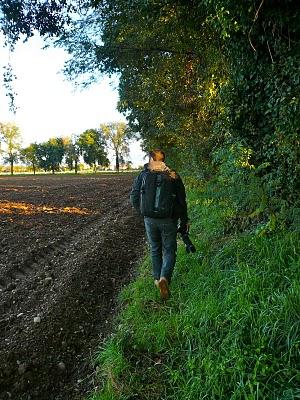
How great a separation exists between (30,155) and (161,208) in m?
94.6

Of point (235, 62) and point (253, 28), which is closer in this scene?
point (253, 28)

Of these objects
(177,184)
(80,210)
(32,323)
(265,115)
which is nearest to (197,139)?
(80,210)

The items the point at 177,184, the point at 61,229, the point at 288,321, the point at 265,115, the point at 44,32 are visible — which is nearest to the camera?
the point at 288,321

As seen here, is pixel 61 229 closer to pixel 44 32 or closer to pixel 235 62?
pixel 44 32

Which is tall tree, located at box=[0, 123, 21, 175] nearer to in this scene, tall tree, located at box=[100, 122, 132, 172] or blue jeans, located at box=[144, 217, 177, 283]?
tall tree, located at box=[100, 122, 132, 172]

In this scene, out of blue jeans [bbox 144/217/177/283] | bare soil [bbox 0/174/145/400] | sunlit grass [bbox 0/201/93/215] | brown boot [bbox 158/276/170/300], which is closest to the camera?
bare soil [bbox 0/174/145/400]

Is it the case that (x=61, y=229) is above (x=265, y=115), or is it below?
below

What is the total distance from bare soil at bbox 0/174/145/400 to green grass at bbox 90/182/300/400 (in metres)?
0.42

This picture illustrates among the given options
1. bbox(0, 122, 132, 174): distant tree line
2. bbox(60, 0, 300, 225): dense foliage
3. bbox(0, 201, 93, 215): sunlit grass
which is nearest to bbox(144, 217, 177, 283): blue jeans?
bbox(60, 0, 300, 225): dense foliage

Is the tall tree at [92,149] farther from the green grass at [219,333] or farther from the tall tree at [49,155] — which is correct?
the green grass at [219,333]

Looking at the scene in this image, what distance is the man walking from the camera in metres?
4.93

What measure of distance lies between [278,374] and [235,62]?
520 centimetres

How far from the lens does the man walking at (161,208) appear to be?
16.2ft

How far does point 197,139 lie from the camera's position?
12.4m
